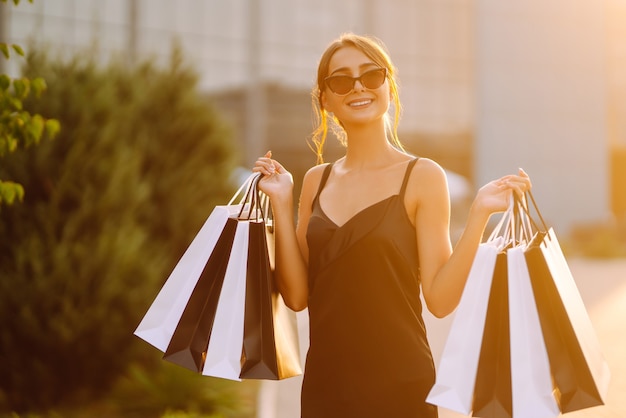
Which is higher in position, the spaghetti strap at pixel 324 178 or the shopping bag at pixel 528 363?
the spaghetti strap at pixel 324 178

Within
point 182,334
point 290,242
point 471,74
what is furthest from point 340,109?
point 471,74

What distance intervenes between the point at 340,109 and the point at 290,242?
1.75 feet

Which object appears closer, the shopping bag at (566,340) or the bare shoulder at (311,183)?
the shopping bag at (566,340)

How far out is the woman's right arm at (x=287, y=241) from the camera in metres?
2.99

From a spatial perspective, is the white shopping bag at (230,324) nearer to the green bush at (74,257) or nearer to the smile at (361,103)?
the smile at (361,103)

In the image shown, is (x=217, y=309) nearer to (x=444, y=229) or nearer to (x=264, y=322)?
(x=264, y=322)

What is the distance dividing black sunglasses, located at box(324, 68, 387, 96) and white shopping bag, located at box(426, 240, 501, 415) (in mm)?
944

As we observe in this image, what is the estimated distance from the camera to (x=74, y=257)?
7.06m

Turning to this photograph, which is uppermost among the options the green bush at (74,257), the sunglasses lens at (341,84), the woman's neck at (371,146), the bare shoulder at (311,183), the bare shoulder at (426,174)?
the sunglasses lens at (341,84)

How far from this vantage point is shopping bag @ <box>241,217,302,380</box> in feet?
9.09

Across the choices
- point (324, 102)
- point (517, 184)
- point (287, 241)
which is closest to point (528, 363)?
point (517, 184)

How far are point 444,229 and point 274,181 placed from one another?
71cm

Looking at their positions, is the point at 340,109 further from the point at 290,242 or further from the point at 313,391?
the point at 313,391

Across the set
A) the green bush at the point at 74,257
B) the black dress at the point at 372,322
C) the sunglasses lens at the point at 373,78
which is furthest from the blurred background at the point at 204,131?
the sunglasses lens at the point at 373,78
